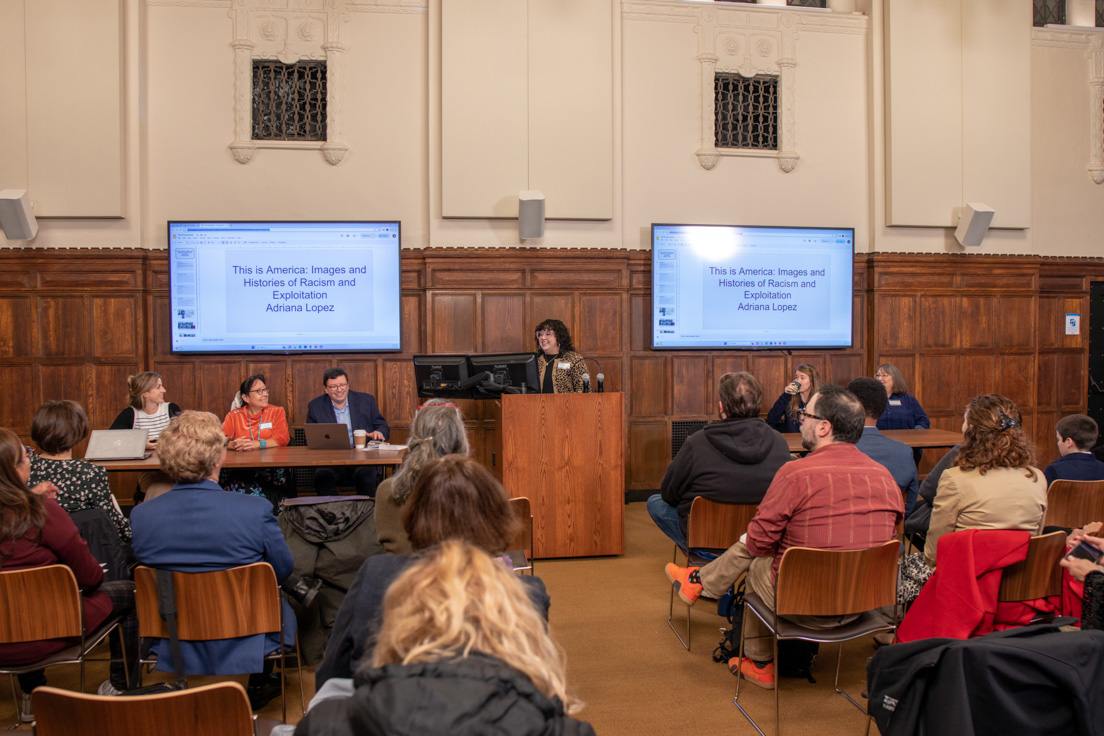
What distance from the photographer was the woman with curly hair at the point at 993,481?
2.89m

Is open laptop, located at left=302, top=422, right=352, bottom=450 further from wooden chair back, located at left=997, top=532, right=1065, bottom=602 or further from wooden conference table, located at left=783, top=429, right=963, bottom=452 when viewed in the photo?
wooden chair back, located at left=997, top=532, right=1065, bottom=602

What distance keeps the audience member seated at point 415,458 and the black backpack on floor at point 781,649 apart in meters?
1.44

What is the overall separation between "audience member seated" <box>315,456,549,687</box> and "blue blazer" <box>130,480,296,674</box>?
2.74 feet

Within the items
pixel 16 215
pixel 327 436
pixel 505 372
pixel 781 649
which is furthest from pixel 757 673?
pixel 16 215

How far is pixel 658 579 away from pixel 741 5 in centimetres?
553

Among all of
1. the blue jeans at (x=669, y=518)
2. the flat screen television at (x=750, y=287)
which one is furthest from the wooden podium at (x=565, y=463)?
the flat screen television at (x=750, y=287)

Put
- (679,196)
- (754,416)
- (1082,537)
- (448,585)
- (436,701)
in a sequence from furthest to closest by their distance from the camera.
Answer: (679,196), (754,416), (1082,537), (448,585), (436,701)

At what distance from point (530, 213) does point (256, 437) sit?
9.69 feet

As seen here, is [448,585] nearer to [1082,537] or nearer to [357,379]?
[1082,537]

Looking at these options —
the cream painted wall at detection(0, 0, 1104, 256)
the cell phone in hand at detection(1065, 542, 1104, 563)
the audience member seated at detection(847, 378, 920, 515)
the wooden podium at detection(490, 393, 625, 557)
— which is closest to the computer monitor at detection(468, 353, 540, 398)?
the wooden podium at detection(490, 393, 625, 557)

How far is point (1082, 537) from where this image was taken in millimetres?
2492

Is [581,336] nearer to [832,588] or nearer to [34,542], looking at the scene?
[832,588]

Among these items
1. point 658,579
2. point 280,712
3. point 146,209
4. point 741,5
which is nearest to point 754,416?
point 658,579

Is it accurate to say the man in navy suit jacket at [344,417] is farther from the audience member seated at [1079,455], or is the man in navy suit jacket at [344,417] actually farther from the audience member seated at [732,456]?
the audience member seated at [1079,455]
